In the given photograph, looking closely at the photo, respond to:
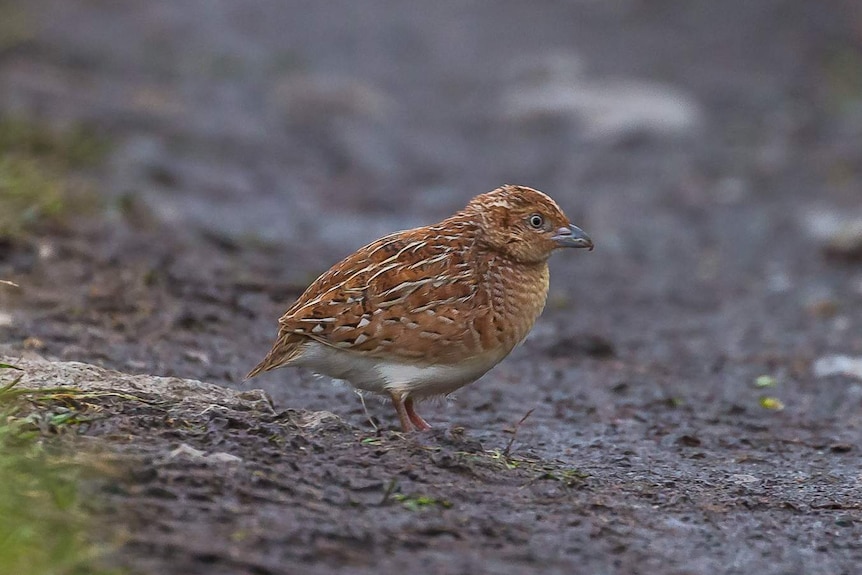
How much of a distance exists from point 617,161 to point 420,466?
10.8 m

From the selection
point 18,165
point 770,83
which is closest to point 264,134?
point 18,165

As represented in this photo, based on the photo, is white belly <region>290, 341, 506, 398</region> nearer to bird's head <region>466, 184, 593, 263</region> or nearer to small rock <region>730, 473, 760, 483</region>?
bird's head <region>466, 184, 593, 263</region>

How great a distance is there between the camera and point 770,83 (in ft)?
58.9

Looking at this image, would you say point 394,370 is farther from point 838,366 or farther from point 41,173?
point 41,173

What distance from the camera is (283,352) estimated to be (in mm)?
6156

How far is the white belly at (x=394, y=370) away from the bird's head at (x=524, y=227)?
1.85 feet

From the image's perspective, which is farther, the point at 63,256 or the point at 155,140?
the point at 155,140

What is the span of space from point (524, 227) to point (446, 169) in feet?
30.2

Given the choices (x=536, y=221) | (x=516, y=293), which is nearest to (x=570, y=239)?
(x=536, y=221)

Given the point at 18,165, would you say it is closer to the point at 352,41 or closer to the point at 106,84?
the point at 106,84

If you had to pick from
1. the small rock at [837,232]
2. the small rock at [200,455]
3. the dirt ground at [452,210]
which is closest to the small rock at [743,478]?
the dirt ground at [452,210]

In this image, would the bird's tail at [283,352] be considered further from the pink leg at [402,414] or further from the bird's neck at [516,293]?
the bird's neck at [516,293]

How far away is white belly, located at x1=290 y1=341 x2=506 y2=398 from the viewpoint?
5.97 meters

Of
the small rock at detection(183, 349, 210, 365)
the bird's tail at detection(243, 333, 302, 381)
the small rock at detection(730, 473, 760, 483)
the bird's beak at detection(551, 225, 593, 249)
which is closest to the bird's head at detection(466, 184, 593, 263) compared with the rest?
the bird's beak at detection(551, 225, 593, 249)
